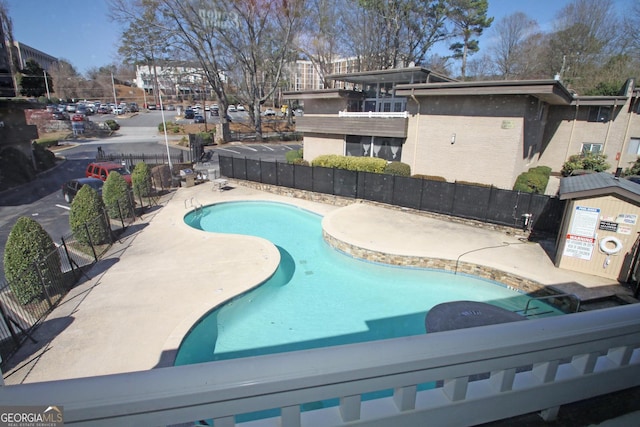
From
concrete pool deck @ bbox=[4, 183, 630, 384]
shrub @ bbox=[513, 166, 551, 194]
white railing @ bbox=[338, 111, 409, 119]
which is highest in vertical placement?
white railing @ bbox=[338, 111, 409, 119]

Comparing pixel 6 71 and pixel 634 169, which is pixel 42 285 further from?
pixel 634 169

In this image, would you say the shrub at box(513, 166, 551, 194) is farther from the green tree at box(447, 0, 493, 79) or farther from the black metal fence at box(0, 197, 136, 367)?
the green tree at box(447, 0, 493, 79)

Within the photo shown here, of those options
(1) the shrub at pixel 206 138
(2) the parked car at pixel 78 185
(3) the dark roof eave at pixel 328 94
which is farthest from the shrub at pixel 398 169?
(1) the shrub at pixel 206 138

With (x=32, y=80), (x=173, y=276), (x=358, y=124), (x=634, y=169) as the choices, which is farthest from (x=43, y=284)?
(x=32, y=80)

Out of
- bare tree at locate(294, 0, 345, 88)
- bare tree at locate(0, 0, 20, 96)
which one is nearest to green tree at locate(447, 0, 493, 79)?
bare tree at locate(294, 0, 345, 88)

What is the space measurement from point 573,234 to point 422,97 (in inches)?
449

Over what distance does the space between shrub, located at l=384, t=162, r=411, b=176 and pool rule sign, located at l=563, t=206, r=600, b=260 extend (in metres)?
9.64

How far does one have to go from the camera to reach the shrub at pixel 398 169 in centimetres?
1891

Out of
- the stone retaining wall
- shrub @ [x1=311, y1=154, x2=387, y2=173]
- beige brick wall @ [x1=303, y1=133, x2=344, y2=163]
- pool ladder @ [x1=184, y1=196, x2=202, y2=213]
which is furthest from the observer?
beige brick wall @ [x1=303, y1=133, x2=344, y2=163]

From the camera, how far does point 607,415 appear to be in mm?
2139

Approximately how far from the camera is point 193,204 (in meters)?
18.0

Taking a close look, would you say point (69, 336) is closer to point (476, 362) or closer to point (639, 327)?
point (476, 362)

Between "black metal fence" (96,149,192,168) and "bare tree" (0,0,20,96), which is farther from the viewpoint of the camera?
"black metal fence" (96,149,192,168)

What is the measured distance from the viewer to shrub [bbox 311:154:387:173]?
1991cm
